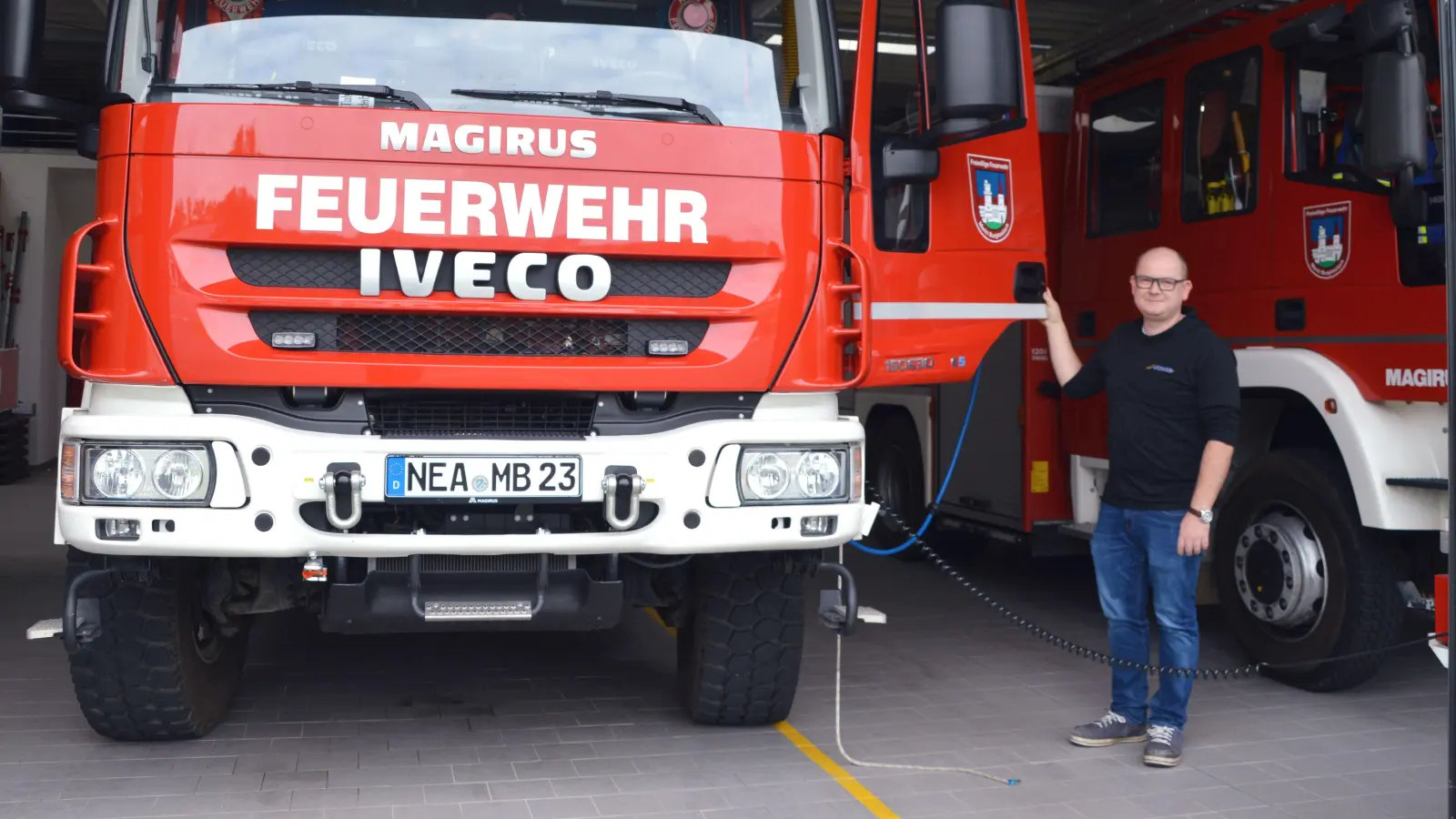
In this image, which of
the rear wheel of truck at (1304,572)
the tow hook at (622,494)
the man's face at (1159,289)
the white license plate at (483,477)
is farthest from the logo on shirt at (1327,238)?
the white license plate at (483,477)

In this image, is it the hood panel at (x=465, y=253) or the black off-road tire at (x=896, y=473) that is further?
the black off-road tire at (x=896, y=473)

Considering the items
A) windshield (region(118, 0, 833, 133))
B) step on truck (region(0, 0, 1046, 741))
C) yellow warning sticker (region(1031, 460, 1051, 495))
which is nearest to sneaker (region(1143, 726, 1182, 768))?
step on truck (region(0, 0, 1046, 741))

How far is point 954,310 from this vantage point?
17.3 ft

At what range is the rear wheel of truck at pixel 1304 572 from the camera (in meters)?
5.64

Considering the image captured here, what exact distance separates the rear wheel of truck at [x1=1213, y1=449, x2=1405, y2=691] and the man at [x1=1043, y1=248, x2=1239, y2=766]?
3.19 ft

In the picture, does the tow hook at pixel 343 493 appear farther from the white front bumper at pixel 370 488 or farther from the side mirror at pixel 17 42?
the side mirror at pixel 17 42

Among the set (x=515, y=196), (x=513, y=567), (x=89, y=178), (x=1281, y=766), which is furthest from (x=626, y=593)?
(x=89, y=178)

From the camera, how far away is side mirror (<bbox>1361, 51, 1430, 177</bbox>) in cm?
433

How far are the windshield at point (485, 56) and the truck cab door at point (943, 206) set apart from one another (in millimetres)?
370

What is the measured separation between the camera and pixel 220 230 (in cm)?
413

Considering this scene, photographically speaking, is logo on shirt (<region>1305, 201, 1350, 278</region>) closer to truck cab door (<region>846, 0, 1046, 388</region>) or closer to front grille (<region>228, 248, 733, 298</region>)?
truck cab door (<region>846, 0, 1046, 388</region>)

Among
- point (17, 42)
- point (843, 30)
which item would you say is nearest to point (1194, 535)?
point (843, 30)

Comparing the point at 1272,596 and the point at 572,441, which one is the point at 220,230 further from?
Result: the point at 1272,596

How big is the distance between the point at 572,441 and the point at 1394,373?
3271 mm
